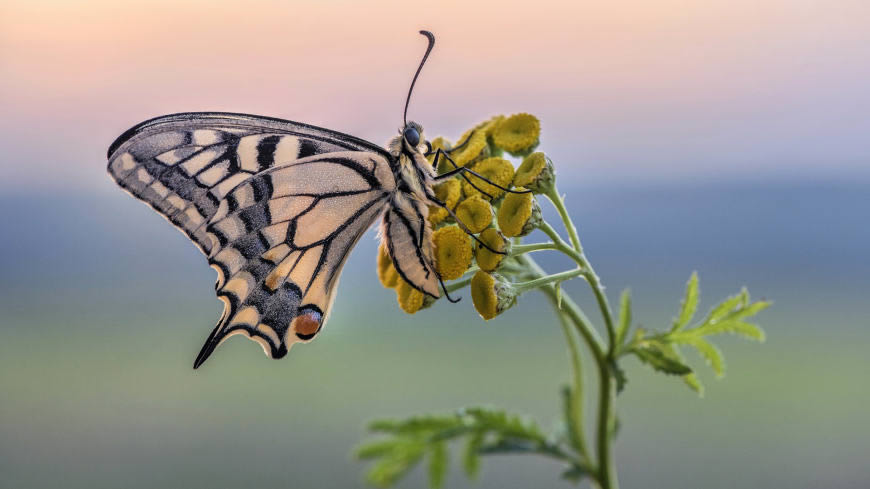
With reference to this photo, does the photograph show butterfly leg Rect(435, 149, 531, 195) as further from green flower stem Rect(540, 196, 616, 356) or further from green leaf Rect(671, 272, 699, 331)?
green leaf Rect(671, 272, 699, 331)

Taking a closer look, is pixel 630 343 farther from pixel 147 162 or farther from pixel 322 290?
pixel 147 162

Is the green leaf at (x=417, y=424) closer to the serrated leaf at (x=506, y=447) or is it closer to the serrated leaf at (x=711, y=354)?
the serrated leaf at (x=506, y=447)

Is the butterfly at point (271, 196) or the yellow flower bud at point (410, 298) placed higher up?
the butterfly at point (271, 196)

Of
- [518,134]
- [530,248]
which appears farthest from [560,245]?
[518,134]

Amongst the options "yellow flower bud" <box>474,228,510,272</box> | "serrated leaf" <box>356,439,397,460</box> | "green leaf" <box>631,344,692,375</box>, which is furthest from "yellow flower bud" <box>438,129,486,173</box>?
"serrated leaf" <box>356,439,397,460</box>

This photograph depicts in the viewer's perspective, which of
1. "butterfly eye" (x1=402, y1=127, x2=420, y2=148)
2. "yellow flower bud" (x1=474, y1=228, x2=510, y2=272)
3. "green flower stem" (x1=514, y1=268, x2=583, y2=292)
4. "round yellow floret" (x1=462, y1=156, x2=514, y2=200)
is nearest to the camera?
"green flower stem" (x1=514, y1=268, x2=583, y2=292)

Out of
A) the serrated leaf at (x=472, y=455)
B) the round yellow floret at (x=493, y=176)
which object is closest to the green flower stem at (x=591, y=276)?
the round yellow floret at (x=493, y=176)

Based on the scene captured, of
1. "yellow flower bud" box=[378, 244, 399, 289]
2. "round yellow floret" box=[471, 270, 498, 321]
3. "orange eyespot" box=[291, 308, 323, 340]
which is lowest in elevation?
"orange eyespot" box=[291, 308, 323, 340]
